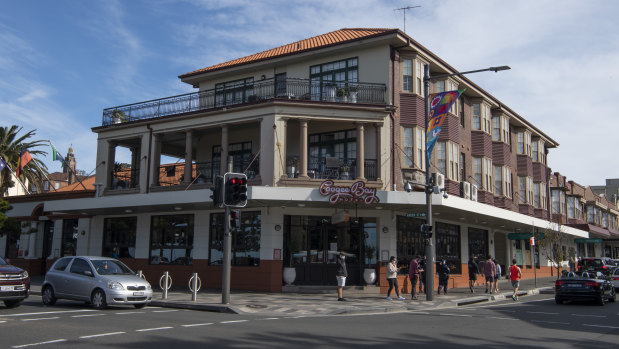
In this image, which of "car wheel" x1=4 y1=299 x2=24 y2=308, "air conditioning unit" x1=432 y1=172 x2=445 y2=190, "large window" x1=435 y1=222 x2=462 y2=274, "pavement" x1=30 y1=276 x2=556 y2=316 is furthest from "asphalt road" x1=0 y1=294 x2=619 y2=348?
"large window" x1=435 y1=222 x2=462 y2=274

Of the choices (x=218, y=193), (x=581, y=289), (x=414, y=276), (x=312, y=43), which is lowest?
(x=581, y=289)

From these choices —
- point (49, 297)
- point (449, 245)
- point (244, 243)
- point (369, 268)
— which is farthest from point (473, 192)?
point (49, 297)

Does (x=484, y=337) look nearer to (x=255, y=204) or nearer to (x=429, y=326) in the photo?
(x=429, y=326)

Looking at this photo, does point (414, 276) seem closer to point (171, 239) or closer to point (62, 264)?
point (171, 239)

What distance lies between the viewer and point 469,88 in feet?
101

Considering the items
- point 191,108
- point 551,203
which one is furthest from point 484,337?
point 551,203

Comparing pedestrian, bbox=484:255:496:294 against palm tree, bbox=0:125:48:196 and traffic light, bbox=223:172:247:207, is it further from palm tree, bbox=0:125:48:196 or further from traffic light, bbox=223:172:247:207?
palm tree, bbox=0:125:48:196

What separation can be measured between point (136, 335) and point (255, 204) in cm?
1269

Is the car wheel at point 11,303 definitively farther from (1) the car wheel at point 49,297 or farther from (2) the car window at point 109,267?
(2) the car window at point 109,267

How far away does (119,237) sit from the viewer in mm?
28312

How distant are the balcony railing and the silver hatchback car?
32.7 ft

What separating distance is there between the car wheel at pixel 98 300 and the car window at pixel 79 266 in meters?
0.82

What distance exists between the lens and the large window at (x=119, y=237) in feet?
91.0

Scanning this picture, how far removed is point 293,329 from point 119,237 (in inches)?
743
